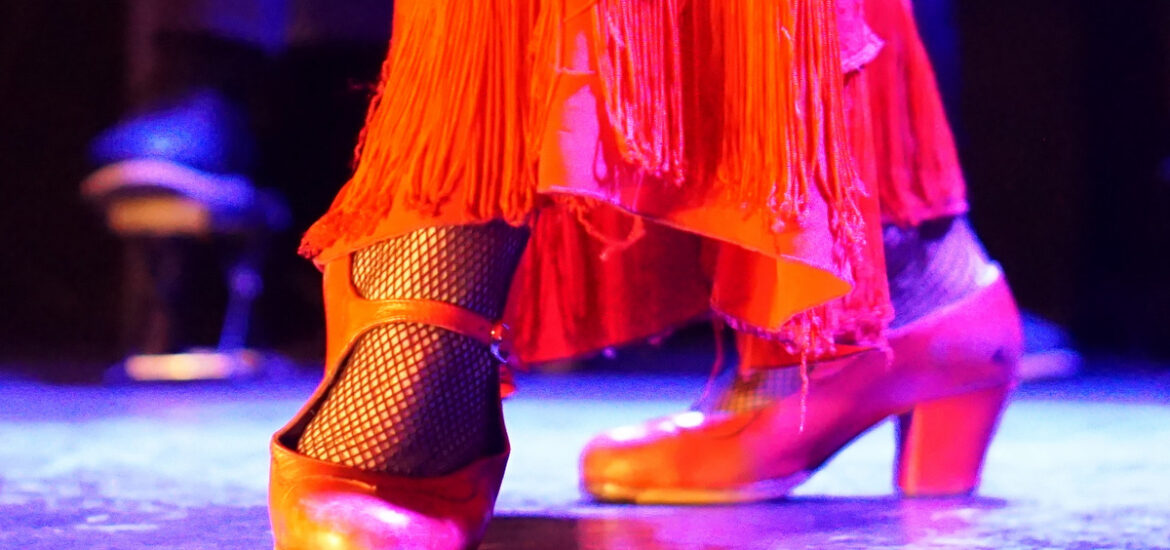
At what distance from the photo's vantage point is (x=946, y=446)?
0.78 metres

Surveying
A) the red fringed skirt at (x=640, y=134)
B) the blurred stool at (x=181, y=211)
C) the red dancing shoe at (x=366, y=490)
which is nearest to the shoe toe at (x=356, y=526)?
the red dancing shoe at (x=366, y=490)

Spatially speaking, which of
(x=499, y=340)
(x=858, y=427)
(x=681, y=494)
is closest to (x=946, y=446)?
(x=858, y=427)

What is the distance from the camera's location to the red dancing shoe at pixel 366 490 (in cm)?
54

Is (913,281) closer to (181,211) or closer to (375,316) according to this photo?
(375,316)

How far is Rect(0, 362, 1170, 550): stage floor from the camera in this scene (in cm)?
63

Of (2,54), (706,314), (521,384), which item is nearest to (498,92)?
(706,314)

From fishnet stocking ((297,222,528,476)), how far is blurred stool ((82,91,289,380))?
1.46 m

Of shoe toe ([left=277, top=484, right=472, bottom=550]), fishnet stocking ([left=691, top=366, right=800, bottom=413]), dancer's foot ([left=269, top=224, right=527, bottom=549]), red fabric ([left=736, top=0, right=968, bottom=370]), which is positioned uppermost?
red fabric ([left=736, top=0, right=968, bottom=370])

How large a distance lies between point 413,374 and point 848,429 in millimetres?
314

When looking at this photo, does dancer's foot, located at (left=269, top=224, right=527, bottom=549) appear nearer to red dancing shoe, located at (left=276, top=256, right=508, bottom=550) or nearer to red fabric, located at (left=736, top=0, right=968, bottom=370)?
red dancing shoe, located at (left=276, top=256, right=508, bottom=550)

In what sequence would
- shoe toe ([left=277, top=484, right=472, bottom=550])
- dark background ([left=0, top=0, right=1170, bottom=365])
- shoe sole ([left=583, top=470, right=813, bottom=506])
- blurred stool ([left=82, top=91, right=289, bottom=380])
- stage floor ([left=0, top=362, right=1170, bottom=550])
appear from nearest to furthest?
1. shoe toe ([left=277, top=484, right=472, bottom=550])
2. stage floor ([left=0, top=362, right=1170, bottom=550])
3. shoe sole ([left=583, top=470, right=813, bottom=506])
4. blurred stool ([left=82, top=91, right=289, bottom=380])
5. dark background ([left=0, top=0, right=1170, bottom=365])

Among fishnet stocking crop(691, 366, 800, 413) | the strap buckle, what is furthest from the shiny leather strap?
fishnet stocking crop(691, 366, 800, 413)

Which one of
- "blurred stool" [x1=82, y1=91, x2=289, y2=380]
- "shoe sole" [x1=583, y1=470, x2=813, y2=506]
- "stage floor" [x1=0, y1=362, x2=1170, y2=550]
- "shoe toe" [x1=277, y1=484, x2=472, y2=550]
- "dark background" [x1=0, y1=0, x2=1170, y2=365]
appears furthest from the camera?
"dark background" [x1=0, y1=0, x2=1170, y2=365]

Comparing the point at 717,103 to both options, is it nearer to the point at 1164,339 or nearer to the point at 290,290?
the point at 1164,339
